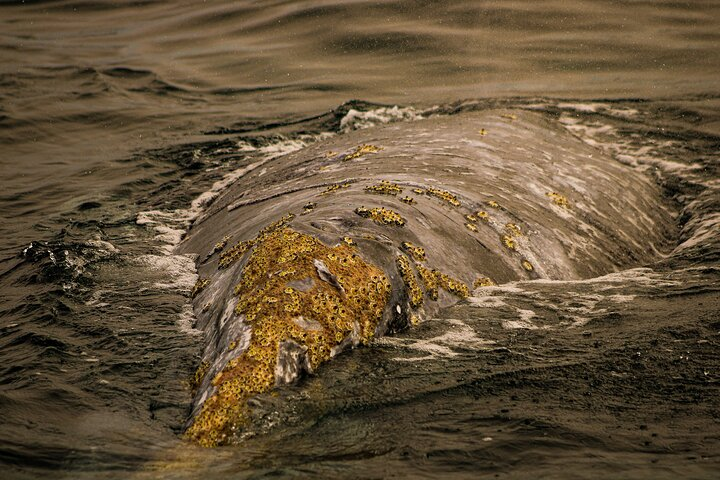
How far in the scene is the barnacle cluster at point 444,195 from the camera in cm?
524

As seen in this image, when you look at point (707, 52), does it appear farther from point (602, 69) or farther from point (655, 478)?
point (655, 478)

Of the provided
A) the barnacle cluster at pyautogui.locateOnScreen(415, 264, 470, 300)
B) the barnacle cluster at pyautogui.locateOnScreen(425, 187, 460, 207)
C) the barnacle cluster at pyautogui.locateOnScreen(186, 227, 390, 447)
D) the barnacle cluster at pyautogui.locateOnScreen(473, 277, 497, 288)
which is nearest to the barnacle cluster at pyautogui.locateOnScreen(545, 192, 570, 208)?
the barnacle cluster at pyautogui.locateOnScreen(425, 187, 460, 207)

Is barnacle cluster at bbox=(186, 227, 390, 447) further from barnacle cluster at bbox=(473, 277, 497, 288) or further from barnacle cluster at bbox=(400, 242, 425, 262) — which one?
A: barnacle cluster at bbox=(473, 277, 497, 288)

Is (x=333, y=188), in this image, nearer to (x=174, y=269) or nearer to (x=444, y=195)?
(x=444, y=195)

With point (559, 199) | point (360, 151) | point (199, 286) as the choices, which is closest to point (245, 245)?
point (199, 286)

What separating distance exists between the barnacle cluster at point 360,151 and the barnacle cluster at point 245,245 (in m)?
2.07

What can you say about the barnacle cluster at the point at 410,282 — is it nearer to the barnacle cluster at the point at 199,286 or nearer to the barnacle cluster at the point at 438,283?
the barnacle cluster at the point at 438,283

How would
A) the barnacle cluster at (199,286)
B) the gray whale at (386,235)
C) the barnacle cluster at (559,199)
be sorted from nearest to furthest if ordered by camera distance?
the gray whale at (386,235) → the barnacle cluster at (199,286) → the barnacle cluster at (559,199)

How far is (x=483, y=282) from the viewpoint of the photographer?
184 inches

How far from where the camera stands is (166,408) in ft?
11.4

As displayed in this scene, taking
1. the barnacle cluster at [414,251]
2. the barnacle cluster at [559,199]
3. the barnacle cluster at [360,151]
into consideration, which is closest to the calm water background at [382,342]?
the barnacle cluster at [414,251]

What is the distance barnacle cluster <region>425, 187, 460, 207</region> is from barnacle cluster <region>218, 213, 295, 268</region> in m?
1.05

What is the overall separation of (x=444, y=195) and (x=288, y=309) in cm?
201

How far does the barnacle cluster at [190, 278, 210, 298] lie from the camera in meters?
4.73
